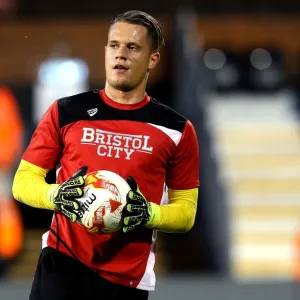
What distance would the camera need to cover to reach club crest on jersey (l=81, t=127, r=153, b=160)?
3.88 m

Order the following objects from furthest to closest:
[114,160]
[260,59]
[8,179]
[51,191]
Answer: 1. [260,59]
2. [8,179]
3. [114,160]
4. [51,191]

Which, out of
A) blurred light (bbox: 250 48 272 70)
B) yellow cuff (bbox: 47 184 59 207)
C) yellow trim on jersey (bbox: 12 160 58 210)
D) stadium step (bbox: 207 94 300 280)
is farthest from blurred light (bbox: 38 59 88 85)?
yellow cuff (bbox: 47 184 59 207)

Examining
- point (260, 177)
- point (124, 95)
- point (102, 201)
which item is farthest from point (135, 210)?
point (260, 177)

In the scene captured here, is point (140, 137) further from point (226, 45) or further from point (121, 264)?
point (226, 45)

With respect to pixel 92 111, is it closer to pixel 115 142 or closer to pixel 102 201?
pixel 115 142

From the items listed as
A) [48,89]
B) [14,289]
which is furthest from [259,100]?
[14,289]

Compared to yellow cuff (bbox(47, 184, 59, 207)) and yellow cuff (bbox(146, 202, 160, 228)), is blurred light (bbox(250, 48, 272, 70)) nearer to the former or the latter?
yellow cuff (bbox(146, 202, 160, 228))

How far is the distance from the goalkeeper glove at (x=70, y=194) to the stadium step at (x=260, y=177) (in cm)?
717

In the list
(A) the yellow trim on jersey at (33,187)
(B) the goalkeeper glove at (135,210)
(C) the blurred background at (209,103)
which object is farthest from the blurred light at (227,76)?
(B) the goalkeeper glove at (135,210)

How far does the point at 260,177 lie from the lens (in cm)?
1259

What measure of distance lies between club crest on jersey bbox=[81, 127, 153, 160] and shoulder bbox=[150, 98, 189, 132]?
0.13 meters

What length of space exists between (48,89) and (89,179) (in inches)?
361

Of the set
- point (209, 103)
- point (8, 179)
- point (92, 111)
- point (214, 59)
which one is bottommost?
point (8, 179)

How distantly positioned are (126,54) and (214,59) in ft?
31.3
